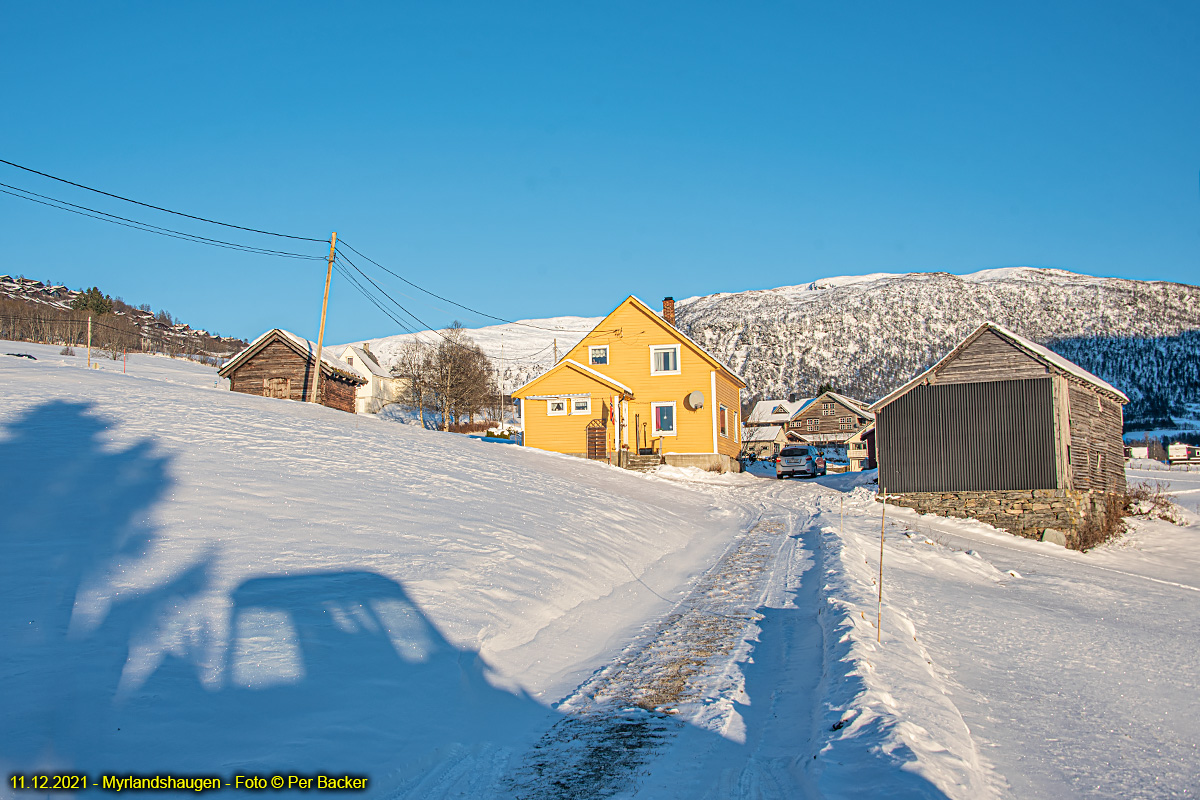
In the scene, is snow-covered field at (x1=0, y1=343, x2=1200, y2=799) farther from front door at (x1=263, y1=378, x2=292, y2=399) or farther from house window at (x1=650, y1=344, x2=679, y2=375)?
house window at (x1=650, y1=344, x2=679, y2=375)

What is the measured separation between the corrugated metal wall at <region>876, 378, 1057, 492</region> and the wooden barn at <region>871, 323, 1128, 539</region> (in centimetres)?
3

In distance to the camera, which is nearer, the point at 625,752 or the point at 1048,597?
the point at 625,752

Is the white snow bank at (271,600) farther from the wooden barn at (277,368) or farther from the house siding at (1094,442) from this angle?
the wooden barn at (277,368)

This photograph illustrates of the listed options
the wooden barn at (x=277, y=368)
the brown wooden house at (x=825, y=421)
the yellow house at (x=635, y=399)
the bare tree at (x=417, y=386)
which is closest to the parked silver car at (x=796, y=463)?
the yellow house at (x=635, y=399)

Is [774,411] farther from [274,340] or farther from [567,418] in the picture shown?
[274,340]

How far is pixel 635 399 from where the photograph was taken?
1497 inches

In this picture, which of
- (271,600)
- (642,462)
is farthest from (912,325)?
(271,600)

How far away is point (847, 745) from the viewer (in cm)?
483

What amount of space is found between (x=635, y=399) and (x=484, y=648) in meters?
30.8

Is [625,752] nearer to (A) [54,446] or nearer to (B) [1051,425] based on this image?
(A) [54,446]

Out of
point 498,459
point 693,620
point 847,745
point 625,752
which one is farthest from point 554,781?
point 498,459

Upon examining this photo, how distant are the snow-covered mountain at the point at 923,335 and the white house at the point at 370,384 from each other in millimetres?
51252

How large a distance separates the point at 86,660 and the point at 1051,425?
89.4 ft

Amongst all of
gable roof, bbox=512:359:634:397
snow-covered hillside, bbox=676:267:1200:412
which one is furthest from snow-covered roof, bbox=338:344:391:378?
snow-covered hillside, bbox=676:267:1200:412
